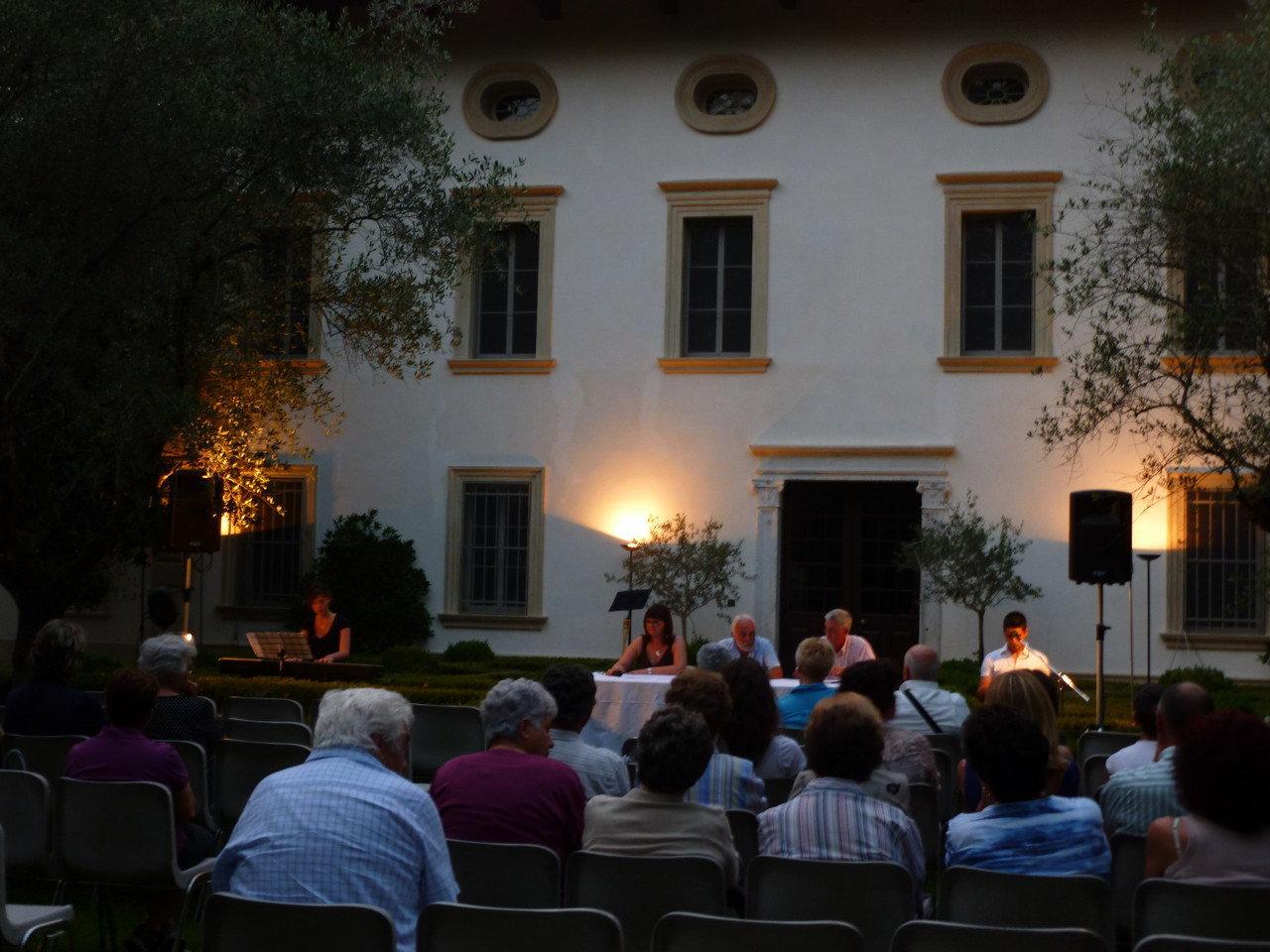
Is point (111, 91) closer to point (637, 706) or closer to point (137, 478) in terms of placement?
point (137, 478)

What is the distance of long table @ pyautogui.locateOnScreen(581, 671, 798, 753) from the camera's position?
10.1 m

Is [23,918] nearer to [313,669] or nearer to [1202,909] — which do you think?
[1202,909]

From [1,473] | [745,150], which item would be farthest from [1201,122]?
[1,473]

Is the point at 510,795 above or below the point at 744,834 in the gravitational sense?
above

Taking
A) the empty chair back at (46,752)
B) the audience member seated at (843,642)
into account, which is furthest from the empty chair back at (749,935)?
the audience member seated at (843,642)

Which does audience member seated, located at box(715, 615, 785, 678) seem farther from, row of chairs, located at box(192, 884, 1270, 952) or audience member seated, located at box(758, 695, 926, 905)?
row of chairs, located at box(192, 884, 1270, 952)

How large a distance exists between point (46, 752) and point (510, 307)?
45.5 feet

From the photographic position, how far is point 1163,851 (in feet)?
13.6

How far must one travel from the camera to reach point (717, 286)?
19.2 metres

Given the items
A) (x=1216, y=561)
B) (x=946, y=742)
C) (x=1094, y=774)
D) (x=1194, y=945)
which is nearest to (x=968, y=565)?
(x=1216, y=561)

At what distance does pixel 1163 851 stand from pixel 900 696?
13.4 feet

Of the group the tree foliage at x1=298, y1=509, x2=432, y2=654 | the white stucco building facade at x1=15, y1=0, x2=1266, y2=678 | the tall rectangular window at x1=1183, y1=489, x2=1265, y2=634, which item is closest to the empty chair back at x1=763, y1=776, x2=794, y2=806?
the white stucco building facade at x1=15, y1=0, x2=1266, y2=678

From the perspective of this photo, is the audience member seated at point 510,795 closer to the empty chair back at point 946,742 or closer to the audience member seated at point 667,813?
the audience member seated at point 667,813

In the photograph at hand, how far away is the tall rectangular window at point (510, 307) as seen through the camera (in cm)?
1972
